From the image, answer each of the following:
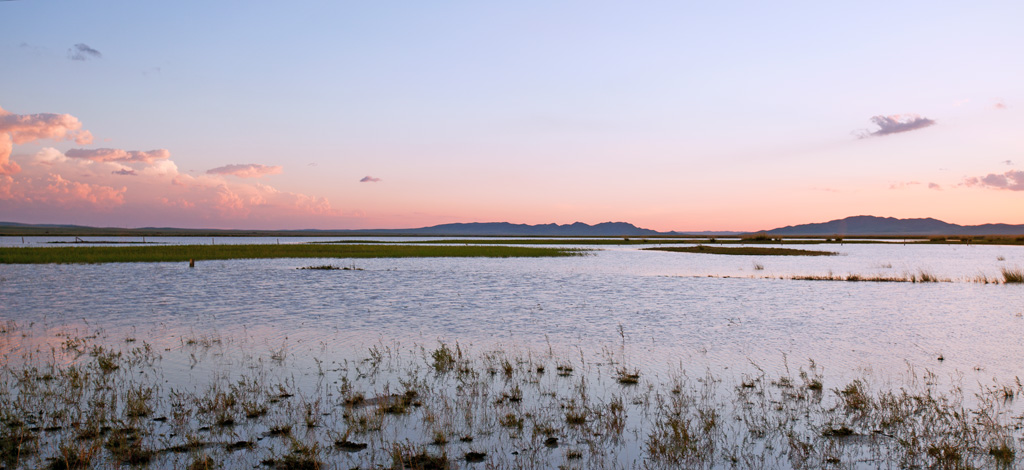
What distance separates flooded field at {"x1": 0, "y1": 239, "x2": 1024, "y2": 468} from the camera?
851cm

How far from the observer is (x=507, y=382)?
12.7 metres

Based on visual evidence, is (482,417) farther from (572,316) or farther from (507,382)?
(572,316)

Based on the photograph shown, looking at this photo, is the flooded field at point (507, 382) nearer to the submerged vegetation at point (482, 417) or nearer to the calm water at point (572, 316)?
the submerged vegetation at point (482, 417)

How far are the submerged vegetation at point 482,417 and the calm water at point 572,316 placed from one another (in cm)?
207

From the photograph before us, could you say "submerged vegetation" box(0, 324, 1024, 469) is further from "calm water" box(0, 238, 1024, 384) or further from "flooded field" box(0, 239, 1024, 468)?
"calm water" box(0, 238, 1024, 384)

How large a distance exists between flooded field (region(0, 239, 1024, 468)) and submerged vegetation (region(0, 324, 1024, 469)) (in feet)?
0.16

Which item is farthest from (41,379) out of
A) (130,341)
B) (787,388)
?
(787,388)

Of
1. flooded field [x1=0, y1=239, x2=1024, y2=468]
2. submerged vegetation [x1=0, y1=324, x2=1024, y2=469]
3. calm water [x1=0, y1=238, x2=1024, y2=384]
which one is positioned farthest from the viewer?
calm water [x1=0, y1=238, x2=1024, y2=384]

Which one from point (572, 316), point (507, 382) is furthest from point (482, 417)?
point (572, 316)

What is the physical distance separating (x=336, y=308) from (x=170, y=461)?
17163mm

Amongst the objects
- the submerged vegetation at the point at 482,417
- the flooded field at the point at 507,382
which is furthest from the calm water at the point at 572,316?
the submerged vegetation at the point at 482,417

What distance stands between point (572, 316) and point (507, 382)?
10903mm

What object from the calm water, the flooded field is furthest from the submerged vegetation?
the calm water

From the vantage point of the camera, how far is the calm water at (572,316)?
53.7 ft
